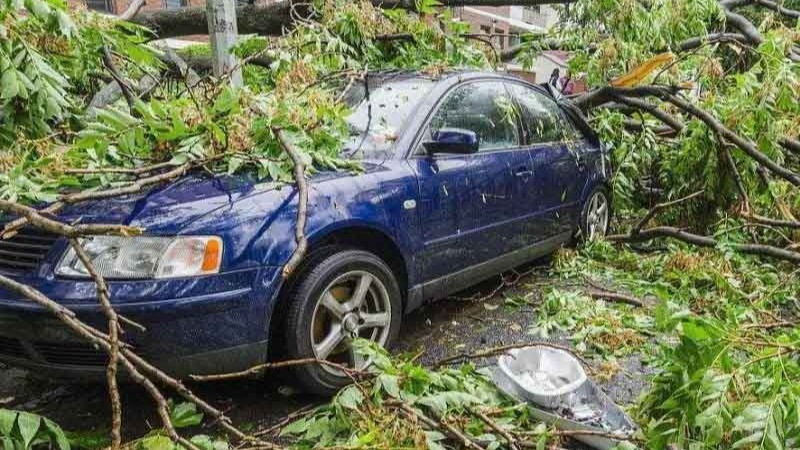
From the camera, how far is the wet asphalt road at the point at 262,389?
103 inches

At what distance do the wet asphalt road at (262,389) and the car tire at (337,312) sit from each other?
203 mm

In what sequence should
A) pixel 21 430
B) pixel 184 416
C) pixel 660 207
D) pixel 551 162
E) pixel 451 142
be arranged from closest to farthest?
pixel 21 430
pixel 184 416
pixel 451 142
pixel 551 162
pixel 660 207

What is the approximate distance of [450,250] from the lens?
3.38 m

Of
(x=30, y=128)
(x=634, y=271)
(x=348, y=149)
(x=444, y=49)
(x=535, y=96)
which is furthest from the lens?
(x=444, y=49)

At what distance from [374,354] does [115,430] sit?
3.24 ft

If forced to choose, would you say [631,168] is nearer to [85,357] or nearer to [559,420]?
[559,420]

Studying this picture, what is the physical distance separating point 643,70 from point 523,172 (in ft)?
6.59

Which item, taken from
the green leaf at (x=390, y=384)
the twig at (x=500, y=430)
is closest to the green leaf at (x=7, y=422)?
the green leaf at (x=390, y=384)

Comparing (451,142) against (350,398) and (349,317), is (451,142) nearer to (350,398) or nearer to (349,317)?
(349,317)

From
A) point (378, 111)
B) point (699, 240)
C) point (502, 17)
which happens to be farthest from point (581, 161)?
point (502, 17)

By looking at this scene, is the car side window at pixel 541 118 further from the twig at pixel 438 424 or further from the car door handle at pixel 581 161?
the twig at pixel 438 424

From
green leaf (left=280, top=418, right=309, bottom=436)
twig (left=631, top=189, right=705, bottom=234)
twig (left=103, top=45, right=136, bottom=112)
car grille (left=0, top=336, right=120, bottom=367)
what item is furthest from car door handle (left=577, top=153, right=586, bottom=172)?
car grille (left=0, top=336, right=120, bottom=367)

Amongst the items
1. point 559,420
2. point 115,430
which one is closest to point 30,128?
point 115,430

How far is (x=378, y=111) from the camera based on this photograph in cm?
347
